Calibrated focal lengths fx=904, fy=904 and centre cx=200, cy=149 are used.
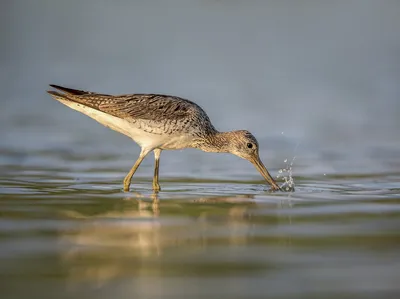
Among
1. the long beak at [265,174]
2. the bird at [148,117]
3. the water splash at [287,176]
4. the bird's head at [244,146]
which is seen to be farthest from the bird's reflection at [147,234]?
the bird's head at [244,146]

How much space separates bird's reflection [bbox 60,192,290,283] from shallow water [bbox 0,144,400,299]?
10 millimetres

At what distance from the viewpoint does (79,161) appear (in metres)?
14.5

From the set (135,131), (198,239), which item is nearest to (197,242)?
(198,239)

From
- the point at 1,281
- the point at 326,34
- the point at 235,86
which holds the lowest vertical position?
the point at 1,281

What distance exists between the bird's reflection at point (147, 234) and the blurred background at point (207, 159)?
0.08 feet

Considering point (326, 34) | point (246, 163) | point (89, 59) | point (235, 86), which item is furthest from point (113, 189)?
point (326, 34)

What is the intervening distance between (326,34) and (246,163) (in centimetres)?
1779

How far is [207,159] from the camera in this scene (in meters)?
15.3

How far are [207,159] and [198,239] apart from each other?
7.65 m

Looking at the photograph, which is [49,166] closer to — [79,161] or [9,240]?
[79,161]

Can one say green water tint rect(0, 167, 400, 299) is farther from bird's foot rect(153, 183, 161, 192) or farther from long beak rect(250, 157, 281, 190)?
long beak rect(250, 157, 281, 190)

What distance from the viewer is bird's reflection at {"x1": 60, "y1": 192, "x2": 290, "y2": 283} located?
6.57m

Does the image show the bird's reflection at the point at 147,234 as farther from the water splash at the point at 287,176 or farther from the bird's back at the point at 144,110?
the bird's back at the point at 144,110

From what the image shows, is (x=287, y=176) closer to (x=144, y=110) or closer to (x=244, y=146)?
(x=244, y=146)
